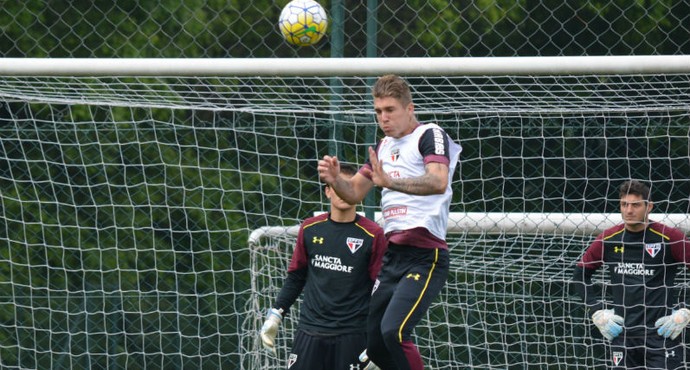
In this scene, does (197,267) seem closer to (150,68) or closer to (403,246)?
(150,68)

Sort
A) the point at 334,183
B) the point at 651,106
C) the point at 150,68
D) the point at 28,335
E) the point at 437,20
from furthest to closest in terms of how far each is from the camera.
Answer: the point at 437,20 < the point at 28,335 < the point at 651,106 < the point at 150,68 < the point at 334,183

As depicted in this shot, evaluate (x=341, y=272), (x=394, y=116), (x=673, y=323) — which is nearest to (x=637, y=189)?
(x=673, y=323)

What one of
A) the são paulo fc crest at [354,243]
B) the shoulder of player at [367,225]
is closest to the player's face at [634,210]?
the shoulder of player at [367,225]

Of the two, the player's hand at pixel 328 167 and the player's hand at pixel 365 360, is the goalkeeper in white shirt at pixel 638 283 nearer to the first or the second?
the player's hand at pixel 365 360

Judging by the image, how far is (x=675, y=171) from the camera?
32.2ft

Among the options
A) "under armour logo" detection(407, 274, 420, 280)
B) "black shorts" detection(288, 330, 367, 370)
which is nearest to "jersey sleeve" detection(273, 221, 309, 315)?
"black shorts" detection(288, 330, 367, 370)

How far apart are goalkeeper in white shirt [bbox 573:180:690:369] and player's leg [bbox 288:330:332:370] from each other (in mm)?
1614

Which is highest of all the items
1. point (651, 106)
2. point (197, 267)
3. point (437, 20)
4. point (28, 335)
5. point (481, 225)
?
point (437, 20)

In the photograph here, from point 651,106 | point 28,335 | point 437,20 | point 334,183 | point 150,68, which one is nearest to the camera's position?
point 334,183

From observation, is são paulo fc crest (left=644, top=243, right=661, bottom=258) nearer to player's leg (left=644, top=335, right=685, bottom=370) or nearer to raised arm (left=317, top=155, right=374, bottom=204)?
player's leg (left=644, top=335, right=685, bottom=370)

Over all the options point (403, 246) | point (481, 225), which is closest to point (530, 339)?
point (481, 225)

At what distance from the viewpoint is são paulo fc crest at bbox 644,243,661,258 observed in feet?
23.6

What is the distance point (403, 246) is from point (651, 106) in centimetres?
195

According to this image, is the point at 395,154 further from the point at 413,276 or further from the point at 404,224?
the point at 413,276
